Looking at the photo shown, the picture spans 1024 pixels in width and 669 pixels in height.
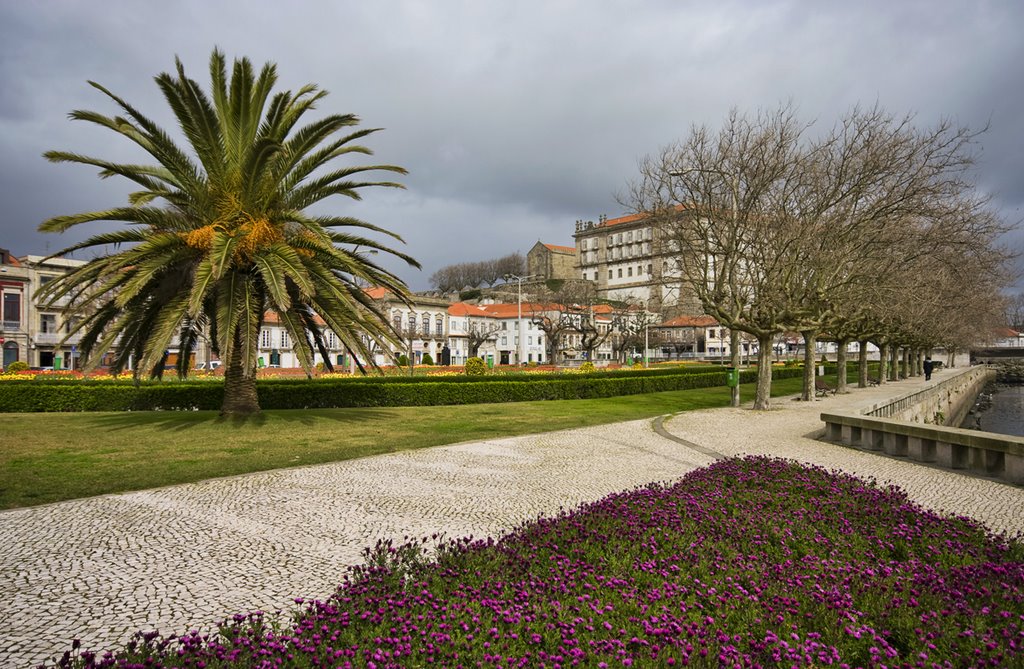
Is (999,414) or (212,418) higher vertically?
(212,418)

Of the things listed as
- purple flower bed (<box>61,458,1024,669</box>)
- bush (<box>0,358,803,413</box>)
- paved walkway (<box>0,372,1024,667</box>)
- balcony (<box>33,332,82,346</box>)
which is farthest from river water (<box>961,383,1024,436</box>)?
balcony (<box>33,332,82,346</box>)

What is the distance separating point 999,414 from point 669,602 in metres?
44.4

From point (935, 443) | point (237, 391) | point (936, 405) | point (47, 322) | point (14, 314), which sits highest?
point (14, 314)

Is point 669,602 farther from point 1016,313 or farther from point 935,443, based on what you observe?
point 1016,313

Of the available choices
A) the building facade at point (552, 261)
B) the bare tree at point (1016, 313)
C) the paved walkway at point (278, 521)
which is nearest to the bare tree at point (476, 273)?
the building facade at point (552, 261)

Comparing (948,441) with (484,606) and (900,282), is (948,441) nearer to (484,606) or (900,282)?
(484,606)

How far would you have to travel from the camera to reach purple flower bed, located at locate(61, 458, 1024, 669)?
335 centimetres

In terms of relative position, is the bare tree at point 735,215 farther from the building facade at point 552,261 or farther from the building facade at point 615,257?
the building facade at point 552,261

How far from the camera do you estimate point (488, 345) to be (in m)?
96.4

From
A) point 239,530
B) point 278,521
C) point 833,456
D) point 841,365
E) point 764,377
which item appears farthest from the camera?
point 841,365

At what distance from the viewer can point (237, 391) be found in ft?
50.6

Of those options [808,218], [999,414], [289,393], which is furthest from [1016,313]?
[289,393]

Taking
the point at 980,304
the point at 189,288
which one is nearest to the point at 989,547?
the point at 189,288

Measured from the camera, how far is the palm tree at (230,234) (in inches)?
508
